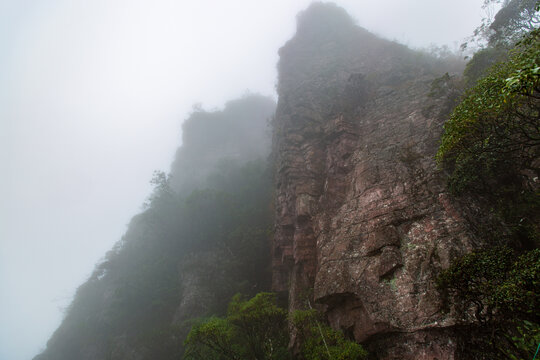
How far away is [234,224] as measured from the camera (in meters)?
30.6

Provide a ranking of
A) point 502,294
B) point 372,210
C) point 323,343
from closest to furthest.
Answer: point 502,294, point 323,343, point 372,210

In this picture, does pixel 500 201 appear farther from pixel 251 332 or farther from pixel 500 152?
pixel 251 332

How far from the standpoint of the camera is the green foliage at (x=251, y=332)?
42.4 feet

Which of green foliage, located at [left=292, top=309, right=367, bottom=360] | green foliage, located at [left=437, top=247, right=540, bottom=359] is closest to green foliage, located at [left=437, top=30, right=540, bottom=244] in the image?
green foliage, located at [left=437, top=247, right=540, bottom=359]

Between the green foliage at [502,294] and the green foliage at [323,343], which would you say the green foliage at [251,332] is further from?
the green foliage at [502,294]

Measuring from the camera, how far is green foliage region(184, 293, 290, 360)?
1294cm

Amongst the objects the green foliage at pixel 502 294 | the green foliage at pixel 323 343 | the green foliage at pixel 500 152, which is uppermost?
the green foliage at pixel 500 152

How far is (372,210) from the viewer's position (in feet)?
46.8

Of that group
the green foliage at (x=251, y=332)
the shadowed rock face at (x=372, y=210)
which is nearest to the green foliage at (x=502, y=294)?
the shadowed rock face at (x=372, y=210)

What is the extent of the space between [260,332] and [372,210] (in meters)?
9.78

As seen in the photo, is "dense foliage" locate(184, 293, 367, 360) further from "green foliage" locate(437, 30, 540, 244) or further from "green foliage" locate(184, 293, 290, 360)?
"green foliage" locate(437, 30, 540, 244)

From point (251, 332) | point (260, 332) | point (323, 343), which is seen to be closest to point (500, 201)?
point (323, 343)

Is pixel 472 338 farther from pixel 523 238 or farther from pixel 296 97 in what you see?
pixel 296 97

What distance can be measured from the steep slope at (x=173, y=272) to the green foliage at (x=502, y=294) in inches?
713
